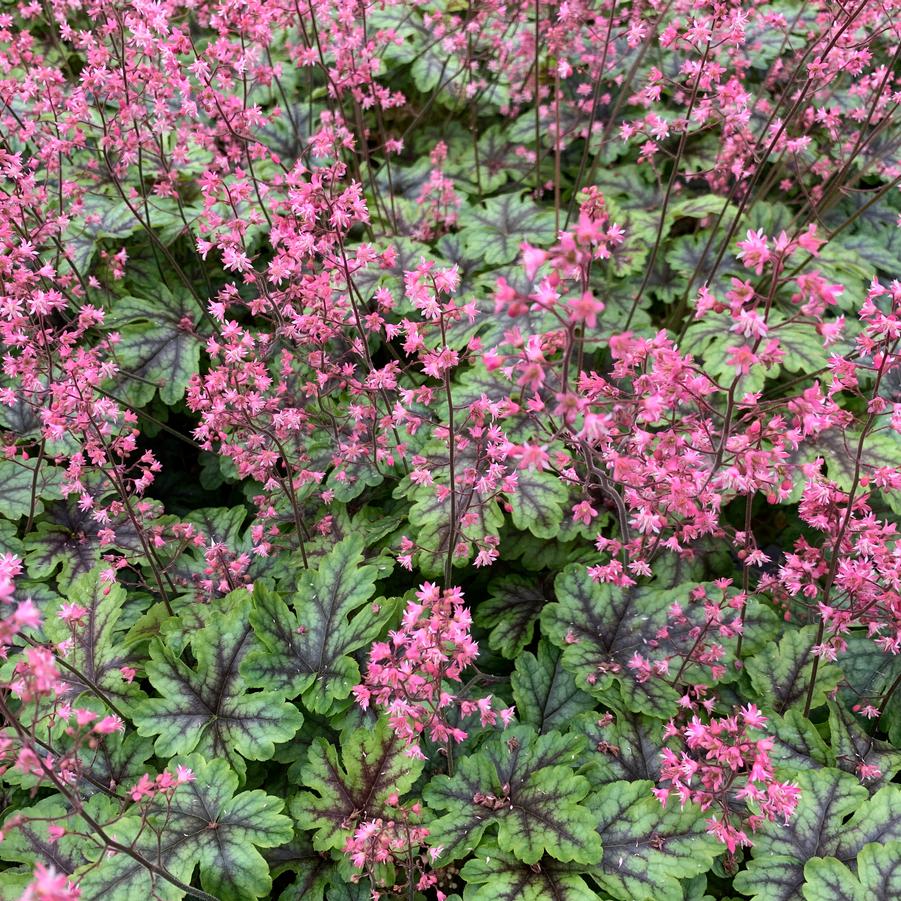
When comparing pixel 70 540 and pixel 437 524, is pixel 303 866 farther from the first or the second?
pixel 70 540

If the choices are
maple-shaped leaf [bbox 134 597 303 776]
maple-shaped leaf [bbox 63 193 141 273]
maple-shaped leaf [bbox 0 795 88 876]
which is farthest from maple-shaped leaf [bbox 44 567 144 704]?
maple-shaped leaf [bbox 63 193 141 273]

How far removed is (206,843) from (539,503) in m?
1.63

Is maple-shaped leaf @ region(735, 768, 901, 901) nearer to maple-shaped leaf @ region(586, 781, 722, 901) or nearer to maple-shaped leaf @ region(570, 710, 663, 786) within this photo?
maple-shaped leaf @ region(586, 781, 722, 901)

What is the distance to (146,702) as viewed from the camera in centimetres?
268

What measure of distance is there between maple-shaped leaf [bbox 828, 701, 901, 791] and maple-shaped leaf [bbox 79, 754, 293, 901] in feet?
6.03

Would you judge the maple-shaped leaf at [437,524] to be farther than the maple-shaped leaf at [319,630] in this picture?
Yes

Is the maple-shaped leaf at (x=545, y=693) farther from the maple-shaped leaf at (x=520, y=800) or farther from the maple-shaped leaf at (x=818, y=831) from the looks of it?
the maple-shaped leaf at (x=818, y=831)

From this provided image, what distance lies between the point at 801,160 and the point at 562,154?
1392mm

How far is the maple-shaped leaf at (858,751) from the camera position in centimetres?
262

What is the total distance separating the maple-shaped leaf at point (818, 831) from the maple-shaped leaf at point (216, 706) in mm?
1512

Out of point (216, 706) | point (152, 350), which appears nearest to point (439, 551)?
Answer: point (216, 706)

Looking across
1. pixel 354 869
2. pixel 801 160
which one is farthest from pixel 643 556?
pixel 801 160

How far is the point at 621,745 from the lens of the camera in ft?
8.75

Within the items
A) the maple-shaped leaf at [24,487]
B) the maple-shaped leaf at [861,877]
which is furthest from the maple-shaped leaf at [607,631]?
the maple-shaped leaf at [24,487]
